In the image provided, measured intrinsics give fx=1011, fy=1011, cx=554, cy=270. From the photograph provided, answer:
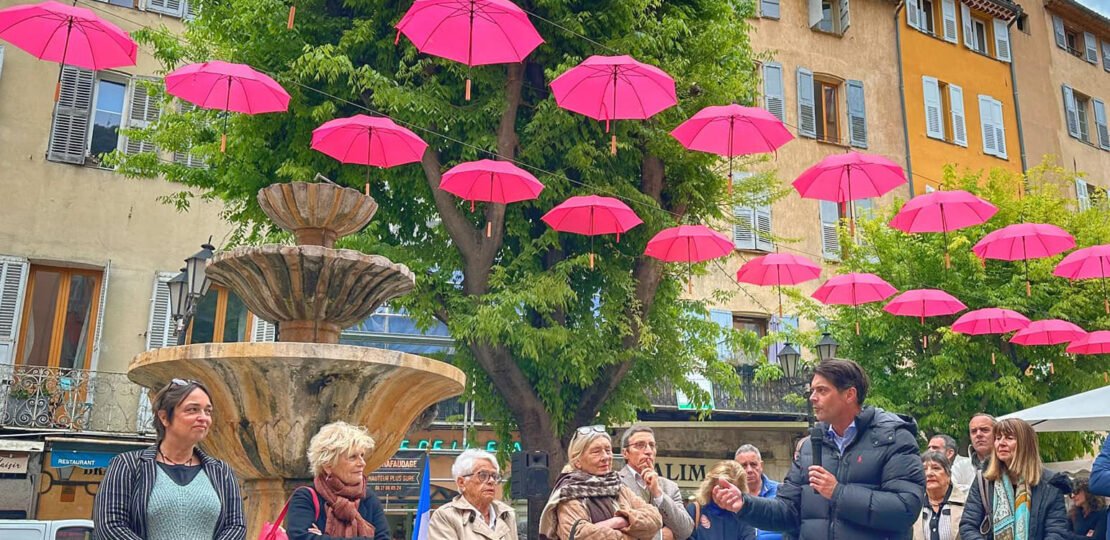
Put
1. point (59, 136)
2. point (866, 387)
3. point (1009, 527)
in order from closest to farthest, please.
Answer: point (866, 387) → point (1009, 527) → point (59, 136)

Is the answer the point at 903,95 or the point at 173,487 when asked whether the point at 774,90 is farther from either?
the point at 173,487

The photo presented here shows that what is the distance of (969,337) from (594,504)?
582 inches

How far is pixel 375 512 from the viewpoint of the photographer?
16.9 ft

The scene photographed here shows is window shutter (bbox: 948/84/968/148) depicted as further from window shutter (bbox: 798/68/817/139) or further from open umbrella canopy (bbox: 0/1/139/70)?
open umbrella canopy (bbox: 0/1/139/70)

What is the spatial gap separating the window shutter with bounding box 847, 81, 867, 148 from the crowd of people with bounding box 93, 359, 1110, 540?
785 inches

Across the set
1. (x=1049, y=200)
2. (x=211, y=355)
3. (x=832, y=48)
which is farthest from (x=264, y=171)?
(x=832, y=48)

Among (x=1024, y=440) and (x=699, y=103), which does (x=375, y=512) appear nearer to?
(x=1024, y=440)

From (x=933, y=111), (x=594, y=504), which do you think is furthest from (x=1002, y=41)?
(x=594, y=504)

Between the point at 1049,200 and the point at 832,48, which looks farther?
the point at 832,48

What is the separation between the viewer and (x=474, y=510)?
5738 mm

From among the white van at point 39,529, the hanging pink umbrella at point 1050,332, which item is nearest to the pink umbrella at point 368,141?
the white van at point 39,529

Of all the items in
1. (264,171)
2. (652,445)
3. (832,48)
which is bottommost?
(652,445)

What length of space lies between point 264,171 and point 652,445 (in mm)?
8198

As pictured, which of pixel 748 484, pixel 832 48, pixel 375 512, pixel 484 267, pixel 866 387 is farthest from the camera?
pixel 832 48
